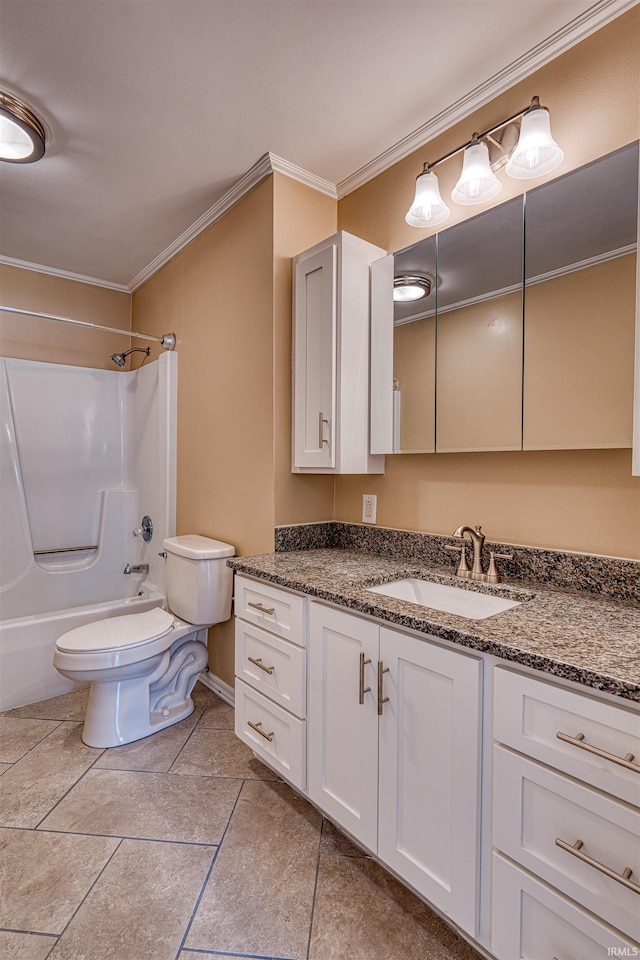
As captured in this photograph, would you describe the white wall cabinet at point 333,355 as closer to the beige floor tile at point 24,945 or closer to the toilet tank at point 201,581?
the toilet tank at point 201,581

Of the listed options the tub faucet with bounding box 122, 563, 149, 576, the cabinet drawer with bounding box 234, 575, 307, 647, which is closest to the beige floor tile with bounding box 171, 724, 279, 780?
the cabinet drawer with bounding box 234, 575, 307, 647

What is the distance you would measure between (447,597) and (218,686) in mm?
1536

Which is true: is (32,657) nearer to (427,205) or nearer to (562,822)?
(562,822)

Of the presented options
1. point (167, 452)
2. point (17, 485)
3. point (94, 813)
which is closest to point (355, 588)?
point (94, 813)

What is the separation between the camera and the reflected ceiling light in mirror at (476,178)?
1.53 metres

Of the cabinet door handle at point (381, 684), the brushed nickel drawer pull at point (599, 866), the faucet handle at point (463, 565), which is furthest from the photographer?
the faucet handle at point (463, 565)

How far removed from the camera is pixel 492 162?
5.21 ft

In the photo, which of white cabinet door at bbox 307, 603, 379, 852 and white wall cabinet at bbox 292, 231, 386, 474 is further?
white wall cabinet at bbox 292, 231, 386, 474

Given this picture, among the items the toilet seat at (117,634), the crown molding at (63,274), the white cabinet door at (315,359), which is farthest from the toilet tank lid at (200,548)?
the crown molding at (63,274)

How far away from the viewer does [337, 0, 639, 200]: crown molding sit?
1331mm

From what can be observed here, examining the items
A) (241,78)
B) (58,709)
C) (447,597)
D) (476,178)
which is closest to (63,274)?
(241,78)

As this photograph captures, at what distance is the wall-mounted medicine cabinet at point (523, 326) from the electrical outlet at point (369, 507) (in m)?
0.28

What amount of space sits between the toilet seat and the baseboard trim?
1.54ft

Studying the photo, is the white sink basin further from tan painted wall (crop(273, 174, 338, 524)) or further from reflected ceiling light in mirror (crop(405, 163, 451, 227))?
reflected ceiling light in mirror (crop(405, 163, 451, 227))
